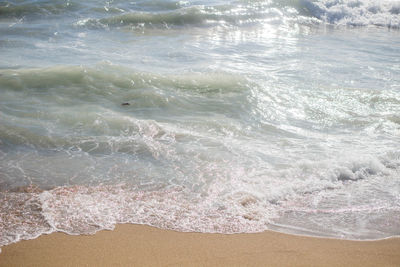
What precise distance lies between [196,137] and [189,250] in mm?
1893

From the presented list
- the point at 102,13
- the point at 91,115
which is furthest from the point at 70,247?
the point at 102,13

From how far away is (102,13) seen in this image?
1238 cm

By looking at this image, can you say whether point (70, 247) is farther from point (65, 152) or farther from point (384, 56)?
point (384, 56)

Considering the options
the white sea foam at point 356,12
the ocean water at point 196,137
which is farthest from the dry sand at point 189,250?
the white sea foam at point 356,12

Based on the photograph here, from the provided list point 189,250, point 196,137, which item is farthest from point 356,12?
point 189,250

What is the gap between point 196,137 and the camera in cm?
430

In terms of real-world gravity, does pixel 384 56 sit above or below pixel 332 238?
above

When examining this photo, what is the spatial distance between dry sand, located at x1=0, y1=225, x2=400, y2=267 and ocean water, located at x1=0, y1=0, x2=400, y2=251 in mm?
108

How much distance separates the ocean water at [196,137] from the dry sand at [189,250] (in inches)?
4.3

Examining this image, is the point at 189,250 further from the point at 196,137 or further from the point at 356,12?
the point at 356,12

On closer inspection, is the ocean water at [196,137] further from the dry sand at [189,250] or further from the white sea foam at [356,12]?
the white sea foam at [356,12]

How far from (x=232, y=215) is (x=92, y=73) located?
12.9 ft

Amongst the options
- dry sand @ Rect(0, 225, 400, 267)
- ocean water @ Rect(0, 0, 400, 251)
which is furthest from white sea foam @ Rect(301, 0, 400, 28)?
dry sand @ Rect(0, 225, 400, 267)

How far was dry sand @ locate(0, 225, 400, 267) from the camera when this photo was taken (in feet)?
7.89
